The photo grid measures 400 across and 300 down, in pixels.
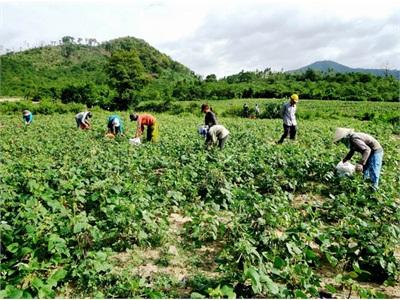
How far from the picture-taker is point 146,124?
11.4 m

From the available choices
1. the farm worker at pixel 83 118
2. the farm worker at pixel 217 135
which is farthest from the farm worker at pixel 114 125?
the farm worker at pixel 217 135

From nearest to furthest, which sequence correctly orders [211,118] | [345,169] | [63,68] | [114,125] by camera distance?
[345,169]
[211,118]
[114,125]
[63,68]

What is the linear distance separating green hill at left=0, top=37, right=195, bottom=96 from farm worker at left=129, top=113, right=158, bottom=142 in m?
41.5

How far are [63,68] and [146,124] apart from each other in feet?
259

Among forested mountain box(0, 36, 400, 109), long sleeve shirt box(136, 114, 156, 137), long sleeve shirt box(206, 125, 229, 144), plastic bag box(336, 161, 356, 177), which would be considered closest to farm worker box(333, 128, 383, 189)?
plastic bag box(336, 161, 356, 177)

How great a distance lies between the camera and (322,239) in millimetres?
4730

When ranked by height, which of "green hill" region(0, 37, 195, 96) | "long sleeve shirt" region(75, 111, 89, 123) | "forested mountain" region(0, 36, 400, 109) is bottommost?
"long sleeve shirt" region(75, 111, 89, 123)

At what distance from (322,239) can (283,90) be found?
166 ft

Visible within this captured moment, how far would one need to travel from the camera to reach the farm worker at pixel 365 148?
21.8ft

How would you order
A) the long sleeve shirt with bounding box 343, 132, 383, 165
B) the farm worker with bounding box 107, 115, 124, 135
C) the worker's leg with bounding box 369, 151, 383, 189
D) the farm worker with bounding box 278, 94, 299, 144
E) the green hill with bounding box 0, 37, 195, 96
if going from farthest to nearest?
the green hill with bounding box 0, 37, 195, 96
the farm worker with bounding box 107, 115, 124, 135
the farm worker with bounding box 278, 94, 299, 144
the worker's leg with bounding box 369, 151, 383, 189
the long sleeve shirt with bounding box 343, 132, 383, 165

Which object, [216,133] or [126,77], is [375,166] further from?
[126,77]

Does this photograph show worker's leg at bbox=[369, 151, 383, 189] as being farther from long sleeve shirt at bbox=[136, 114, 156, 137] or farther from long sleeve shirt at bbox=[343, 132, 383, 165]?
long sleeve shirt at bbox=[136, 114, 156, 137]

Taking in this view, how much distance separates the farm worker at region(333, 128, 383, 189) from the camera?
21.8ft

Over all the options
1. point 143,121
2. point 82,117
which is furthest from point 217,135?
point 82,117
